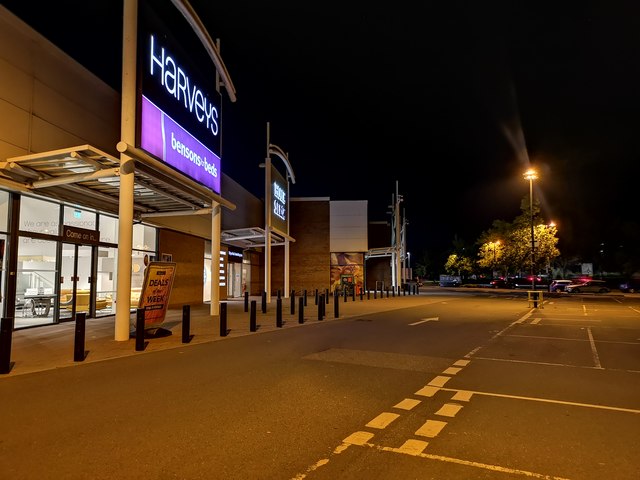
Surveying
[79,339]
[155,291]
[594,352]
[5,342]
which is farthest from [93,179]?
[594,352]

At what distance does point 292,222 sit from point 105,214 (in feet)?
81.0

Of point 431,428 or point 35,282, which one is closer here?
point 431,428

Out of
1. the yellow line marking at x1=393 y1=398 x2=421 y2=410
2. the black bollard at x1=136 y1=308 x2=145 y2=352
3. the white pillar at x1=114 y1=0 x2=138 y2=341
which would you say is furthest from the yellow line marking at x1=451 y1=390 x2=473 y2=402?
the white pillar at x1=114 y1=0 x2=138 y2=341

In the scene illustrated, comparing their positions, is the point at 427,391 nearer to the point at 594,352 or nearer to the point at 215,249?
the point at 594,352

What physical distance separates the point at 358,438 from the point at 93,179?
10.2 metres

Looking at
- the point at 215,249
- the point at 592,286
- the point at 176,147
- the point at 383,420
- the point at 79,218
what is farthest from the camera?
the point at 592,286

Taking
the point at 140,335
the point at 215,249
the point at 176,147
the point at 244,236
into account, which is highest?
the point at 176,147

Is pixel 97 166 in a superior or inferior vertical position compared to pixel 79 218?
superior

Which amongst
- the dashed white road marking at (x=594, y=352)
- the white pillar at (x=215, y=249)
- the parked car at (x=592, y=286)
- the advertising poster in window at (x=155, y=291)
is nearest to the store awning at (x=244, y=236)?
the white pillar at (x=215, y=249)

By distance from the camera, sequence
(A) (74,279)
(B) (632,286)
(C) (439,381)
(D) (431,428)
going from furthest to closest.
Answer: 1. (B) (632,286)
2. (A) (74,279)
3. (C) (439,381)
4. (D) (431,428)

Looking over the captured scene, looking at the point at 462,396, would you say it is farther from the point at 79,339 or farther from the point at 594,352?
the point at 79,339

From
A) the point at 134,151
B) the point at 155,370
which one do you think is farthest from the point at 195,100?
the point at 155,370

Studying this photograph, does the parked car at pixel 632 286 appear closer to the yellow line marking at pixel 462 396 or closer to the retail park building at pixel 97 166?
the retail park building at pixel 97 166

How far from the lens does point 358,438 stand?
15.7 feet
